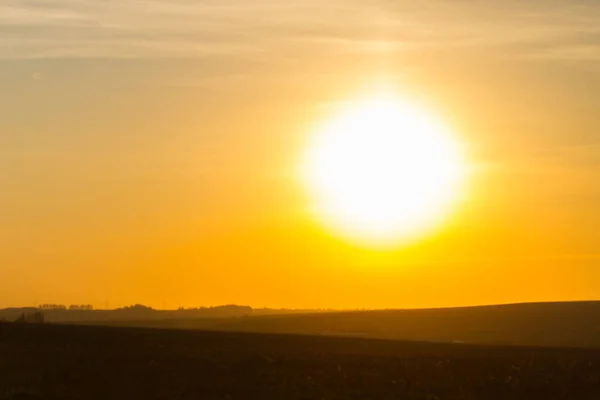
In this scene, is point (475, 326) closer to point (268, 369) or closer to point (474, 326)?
point (474, 326)

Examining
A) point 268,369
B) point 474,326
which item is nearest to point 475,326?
point 474,326

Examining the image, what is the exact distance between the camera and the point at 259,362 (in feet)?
134

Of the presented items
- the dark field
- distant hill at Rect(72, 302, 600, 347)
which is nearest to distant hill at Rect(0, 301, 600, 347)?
distant hill at Rect(72, 302, 600, 347)

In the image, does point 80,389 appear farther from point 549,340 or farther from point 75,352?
point 549,340

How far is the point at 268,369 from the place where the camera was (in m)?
39.1

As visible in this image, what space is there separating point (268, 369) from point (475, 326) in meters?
56.9

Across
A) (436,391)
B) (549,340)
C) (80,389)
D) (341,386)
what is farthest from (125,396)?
(549,340)

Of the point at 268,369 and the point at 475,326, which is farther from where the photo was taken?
the point at 475,326

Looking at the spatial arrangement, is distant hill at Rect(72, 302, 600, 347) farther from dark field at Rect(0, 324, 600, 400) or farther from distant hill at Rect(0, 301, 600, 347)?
dark field at Rect(0, 324, 600, 400)

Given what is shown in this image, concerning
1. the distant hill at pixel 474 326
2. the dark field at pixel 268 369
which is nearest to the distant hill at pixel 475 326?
the distant hill at pixel 474 326

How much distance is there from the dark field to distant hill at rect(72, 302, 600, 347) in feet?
83.6

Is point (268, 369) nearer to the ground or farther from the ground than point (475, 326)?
nearer to the ground

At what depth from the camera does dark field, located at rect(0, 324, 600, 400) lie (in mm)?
34781

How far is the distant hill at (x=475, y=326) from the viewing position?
7869cm
